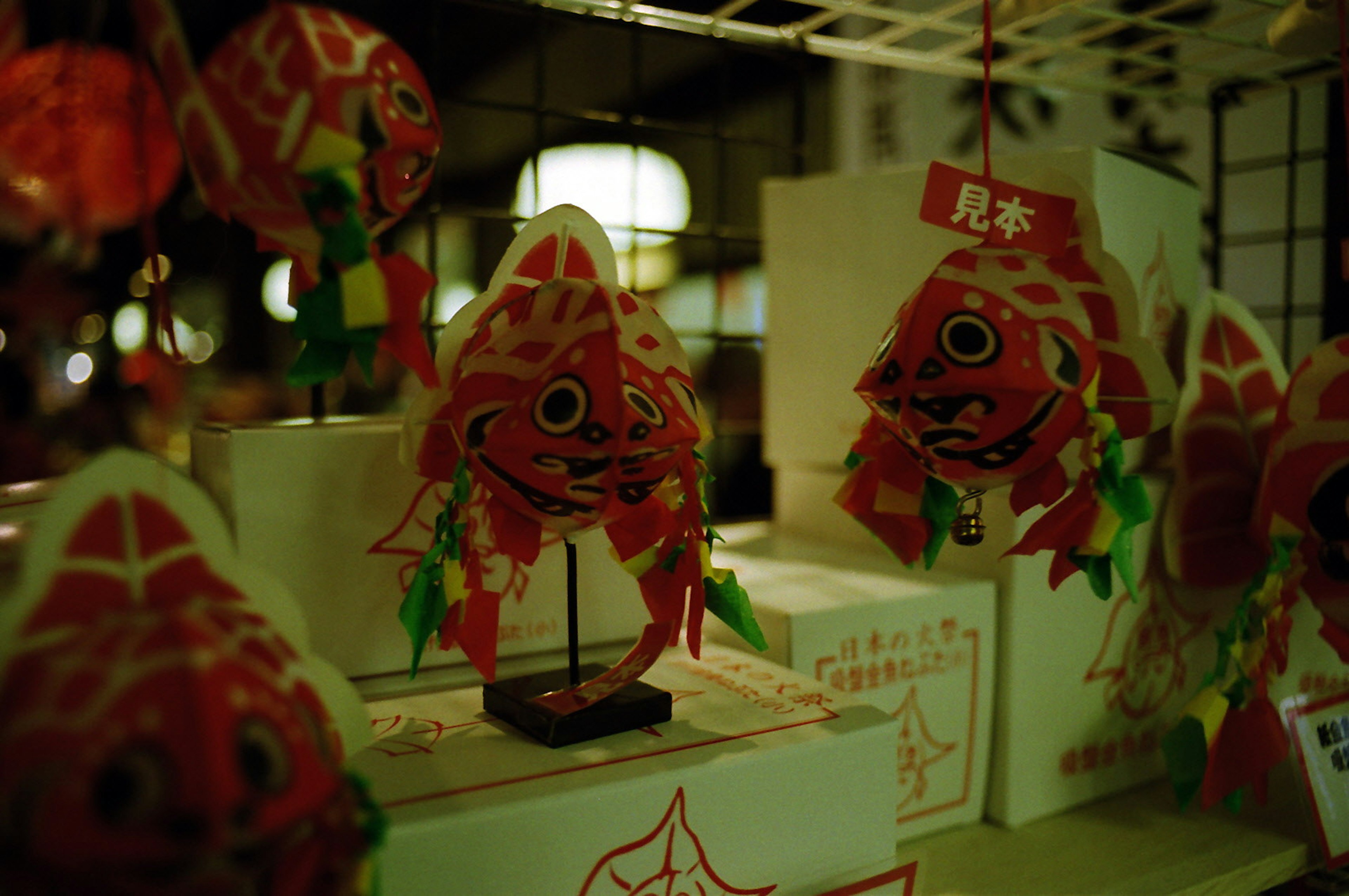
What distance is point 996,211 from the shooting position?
0.76 meters

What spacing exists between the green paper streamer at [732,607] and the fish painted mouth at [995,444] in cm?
18

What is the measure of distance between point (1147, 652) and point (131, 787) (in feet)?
3.50

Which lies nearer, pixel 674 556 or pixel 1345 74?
pixel 674 556

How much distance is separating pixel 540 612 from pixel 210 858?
1.78ft

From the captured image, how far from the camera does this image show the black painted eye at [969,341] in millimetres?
668

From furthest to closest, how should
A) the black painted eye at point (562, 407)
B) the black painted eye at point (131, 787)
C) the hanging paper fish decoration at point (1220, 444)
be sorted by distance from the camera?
the hanging paper fish decoration at point (1220, 444)
the black painted eye at point (562, 407)
the black painted eye at point (131, 787)

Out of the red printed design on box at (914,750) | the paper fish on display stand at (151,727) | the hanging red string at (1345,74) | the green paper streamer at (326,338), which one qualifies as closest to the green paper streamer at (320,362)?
the green paper streamer at (326,338)

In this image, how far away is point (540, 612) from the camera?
37.0 inches

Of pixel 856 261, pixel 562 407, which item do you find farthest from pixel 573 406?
pixel 856 261

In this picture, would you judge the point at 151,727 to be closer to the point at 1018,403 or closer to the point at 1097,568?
the point at 1018,403

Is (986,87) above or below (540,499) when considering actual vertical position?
above

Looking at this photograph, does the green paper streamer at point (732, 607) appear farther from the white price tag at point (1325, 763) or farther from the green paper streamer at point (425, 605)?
the white price tag at point (1325, 763)

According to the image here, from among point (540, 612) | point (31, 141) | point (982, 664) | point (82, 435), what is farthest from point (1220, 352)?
point (82, 435)

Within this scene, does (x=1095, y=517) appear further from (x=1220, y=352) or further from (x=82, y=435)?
(x=82, y=435)
